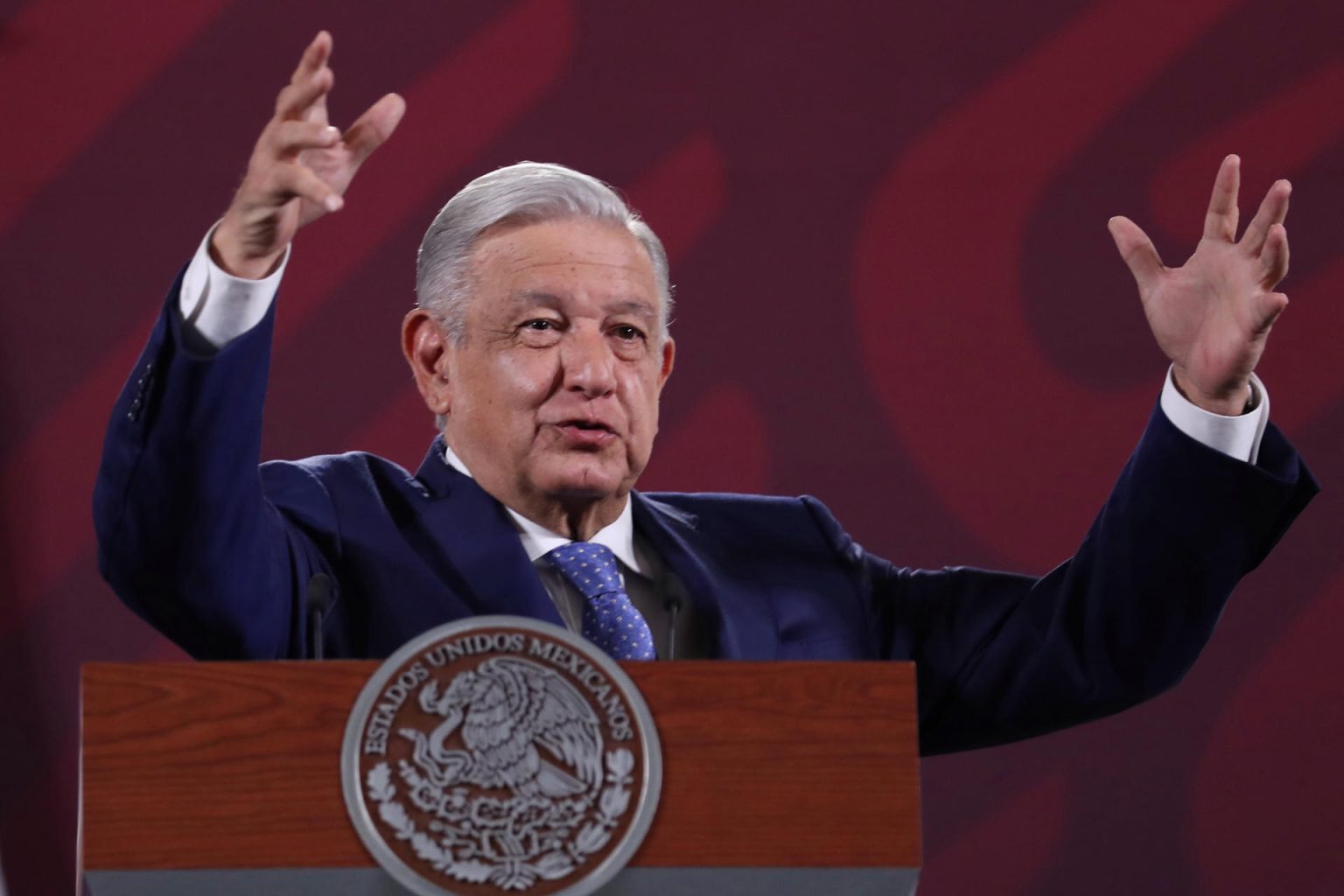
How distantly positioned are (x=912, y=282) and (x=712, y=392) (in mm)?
410

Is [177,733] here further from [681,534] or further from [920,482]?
[920,482]

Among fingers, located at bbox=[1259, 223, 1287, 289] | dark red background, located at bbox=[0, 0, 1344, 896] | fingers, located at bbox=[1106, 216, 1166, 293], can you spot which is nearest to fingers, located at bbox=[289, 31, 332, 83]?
fingers, located at bbox=[1106, 216, 1166, 293]

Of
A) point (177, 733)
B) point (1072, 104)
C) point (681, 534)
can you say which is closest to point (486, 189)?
point (681, 534)

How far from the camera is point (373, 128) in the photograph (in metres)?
1.83

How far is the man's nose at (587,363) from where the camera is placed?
7.17 feet

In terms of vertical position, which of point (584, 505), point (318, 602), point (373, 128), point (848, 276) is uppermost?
point (848, 276)

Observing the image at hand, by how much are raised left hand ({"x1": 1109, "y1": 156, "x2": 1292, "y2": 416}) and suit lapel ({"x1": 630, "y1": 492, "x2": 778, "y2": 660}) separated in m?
0.56

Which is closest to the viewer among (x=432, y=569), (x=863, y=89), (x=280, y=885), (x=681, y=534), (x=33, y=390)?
(x=280, y=885)

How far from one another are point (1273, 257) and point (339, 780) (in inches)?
47.1

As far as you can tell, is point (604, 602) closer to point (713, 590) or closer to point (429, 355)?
point (713, 590)

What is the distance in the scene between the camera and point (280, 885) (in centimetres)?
135

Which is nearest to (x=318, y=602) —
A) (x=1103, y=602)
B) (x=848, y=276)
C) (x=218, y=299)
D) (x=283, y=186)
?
(x=218, y=299)

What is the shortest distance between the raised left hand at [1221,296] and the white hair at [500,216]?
624mm

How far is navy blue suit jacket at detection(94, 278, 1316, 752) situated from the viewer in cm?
176
